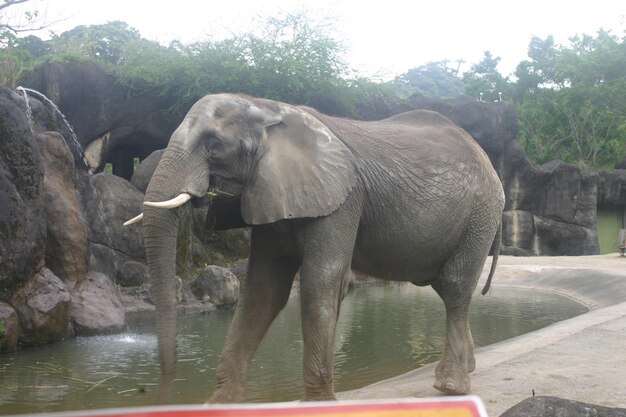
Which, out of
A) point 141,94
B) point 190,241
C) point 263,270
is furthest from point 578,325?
point 141,94

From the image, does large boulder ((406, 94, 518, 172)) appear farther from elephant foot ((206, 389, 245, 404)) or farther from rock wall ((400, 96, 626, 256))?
elephant foot ((206, 389, 245, 404))

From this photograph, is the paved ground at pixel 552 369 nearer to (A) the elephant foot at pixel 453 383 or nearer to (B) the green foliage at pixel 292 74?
(A) the elephant foot at pixel 453 383

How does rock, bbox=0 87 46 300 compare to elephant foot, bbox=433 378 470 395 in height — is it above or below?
above

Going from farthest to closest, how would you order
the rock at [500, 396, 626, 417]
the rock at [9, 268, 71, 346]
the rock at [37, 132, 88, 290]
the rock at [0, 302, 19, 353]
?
the rock at [37, 132, 88, 290], the rock at [9, 268, 71, 346], the rock at [0, 302, 19, 353], the rock at [500, 396, 626, 417]

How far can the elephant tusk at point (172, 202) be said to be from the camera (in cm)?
407

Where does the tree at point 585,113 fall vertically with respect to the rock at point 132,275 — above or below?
above

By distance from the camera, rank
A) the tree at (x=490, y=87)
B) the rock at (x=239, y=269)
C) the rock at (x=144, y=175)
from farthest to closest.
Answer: the tree at (x=490, y=87), the rock at (x=144, y=175), the rock at (x=239, y=269)

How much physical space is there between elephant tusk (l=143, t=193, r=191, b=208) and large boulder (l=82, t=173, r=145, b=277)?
7982 millimetres

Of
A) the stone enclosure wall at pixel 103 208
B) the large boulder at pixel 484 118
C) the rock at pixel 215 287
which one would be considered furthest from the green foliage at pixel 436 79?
the rock at pixel 215 287

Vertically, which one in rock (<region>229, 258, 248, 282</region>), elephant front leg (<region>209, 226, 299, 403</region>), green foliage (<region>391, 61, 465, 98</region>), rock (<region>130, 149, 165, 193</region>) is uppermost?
green foliage (<region>391, 61, 465, 98</region>)

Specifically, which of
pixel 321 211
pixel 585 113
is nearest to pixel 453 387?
pixel 321 211

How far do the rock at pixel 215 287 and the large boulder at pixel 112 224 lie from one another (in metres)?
1.47

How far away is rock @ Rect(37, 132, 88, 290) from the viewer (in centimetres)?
1023

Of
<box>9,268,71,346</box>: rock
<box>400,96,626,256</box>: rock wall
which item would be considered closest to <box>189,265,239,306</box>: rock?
<box>9,268,71,346</box>: rock
